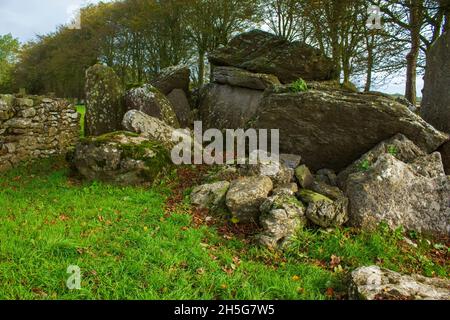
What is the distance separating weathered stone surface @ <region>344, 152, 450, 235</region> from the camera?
6816 mm

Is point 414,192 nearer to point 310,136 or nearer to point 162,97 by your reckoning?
point 310,136

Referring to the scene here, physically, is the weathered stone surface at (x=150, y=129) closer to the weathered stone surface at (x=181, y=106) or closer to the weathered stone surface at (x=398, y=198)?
the weathered stone surface at (x=181, y=106)

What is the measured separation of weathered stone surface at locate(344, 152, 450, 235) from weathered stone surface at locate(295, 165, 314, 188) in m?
1.07

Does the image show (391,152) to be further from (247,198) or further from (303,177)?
(247,198)

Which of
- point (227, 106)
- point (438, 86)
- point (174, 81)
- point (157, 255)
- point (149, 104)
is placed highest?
point (174, 81)

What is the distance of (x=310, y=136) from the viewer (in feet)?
30.6

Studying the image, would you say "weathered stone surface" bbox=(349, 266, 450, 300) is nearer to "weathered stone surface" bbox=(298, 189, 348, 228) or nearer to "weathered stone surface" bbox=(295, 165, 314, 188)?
"weathered stone surface" bbox=(298, 189, 348, 228)

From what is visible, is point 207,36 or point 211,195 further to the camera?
point 207,36

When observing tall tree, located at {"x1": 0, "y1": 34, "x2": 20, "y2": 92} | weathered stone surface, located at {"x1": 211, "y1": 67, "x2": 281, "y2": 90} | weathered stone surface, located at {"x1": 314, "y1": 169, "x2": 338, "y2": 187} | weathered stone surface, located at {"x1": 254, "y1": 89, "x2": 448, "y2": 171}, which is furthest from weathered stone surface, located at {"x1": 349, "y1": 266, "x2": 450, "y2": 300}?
tall tree, located at {"x1": 0, "y1": 34, "x2": 20, "y2": 92}

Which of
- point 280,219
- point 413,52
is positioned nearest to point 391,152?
point 280,219

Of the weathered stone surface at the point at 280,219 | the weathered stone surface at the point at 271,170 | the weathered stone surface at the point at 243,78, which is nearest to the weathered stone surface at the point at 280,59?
the weathered stone surface at the point at 243,78

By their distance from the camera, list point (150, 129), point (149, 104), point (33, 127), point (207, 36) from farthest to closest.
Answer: point (207, 36)
point (149, 104)
point (150, 129)
point (33, 127)

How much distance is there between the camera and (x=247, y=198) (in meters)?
7.18

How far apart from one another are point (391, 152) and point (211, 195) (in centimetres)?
447
